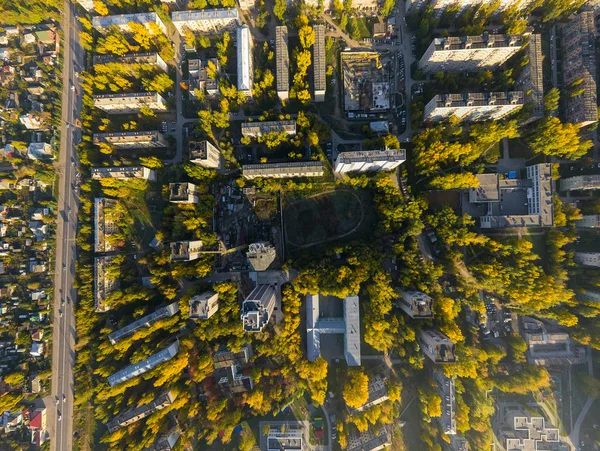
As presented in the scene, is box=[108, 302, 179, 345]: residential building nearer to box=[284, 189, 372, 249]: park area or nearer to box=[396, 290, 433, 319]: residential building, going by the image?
box=[284, 189, 372, 249]: park area

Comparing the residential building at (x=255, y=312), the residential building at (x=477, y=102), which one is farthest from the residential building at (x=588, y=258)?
the residential building at (x=255, y=312)

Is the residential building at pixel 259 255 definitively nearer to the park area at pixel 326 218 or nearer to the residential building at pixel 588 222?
the park area at pixel 326 218

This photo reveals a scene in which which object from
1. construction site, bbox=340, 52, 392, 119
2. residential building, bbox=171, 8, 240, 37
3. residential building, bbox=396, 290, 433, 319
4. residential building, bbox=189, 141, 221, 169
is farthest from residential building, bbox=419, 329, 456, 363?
residential building, bbox=171, 8, 240, 37

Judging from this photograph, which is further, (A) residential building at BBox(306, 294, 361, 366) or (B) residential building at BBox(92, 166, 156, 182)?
(B) residential building at BBox(92, 166, 156, 182)

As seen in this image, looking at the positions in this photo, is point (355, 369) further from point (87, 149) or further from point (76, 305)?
point (87, 149)

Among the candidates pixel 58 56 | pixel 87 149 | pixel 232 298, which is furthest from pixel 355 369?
pixel 58 56

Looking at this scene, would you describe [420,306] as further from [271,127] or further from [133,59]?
[133,59]

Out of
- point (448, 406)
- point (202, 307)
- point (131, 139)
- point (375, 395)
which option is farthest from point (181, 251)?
point (448, 406)
